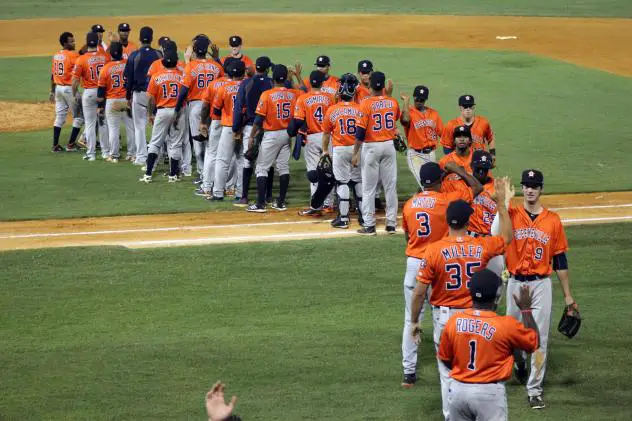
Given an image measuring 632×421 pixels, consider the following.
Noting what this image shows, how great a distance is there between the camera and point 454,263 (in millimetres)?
8922

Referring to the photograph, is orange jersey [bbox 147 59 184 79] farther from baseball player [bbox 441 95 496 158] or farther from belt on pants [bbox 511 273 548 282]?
belt on pants [bbox 511 273 548 282]

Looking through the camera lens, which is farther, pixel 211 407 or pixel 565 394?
pixel 565 394

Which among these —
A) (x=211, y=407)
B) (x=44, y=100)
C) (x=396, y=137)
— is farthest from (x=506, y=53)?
(x=211, y=407)

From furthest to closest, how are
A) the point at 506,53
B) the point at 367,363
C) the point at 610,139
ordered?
the point at 506,53 < the point at 610,139 < the point at 367,363

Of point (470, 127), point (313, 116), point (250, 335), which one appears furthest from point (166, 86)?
point (250, 335)

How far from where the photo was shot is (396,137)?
1510cm

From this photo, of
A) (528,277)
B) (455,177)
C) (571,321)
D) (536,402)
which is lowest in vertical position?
(536,402)

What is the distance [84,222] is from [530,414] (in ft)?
28.8

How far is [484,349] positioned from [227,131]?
32.1ft

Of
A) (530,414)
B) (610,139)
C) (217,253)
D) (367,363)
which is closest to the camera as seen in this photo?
(530,414)

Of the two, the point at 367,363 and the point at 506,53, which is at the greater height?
the point at 506,53

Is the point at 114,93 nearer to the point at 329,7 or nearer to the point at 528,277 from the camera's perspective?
the point at 528,277

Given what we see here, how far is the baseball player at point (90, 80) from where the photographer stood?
1956cm

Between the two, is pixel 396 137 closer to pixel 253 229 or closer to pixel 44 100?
pixel 253 229
